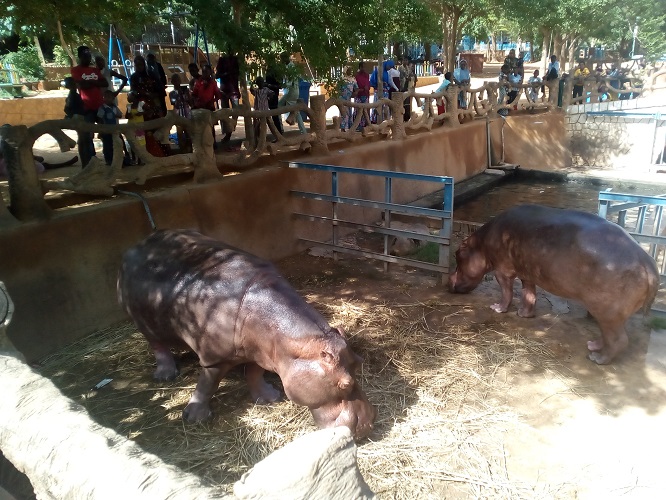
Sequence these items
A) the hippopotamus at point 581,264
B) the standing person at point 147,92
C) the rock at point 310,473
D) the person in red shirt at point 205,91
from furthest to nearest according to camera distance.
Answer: the person in red shirt at point 205,91 < the standing person at point 147,92 < the hippopotamus at point 581,264 < the rock at point 310,473

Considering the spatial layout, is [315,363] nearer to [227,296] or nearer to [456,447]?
[227,296]

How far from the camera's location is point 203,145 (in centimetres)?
666

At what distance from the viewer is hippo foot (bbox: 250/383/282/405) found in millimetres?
4180

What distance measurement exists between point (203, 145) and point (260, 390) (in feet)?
11.7

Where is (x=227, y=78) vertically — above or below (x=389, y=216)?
above

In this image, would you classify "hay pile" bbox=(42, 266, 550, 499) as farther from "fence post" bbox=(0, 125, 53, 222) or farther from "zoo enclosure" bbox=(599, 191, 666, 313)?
"zoo enclosure" bbox=(599, 191, 666, 313)

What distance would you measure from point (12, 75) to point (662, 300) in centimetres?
2196

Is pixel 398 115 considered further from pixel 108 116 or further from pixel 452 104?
pixel 108 116

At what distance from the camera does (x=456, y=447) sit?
3658 millimetres

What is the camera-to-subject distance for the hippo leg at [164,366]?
15.0 ft

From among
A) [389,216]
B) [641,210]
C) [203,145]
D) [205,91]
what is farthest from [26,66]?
[641,210]

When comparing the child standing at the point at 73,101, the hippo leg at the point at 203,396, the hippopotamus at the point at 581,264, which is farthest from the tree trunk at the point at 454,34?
the hippo leg at the point at 203,396

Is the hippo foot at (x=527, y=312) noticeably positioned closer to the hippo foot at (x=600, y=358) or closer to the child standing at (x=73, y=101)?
the hippo foot at (x=600, y=358)

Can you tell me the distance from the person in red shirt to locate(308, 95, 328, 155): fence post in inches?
81.5
